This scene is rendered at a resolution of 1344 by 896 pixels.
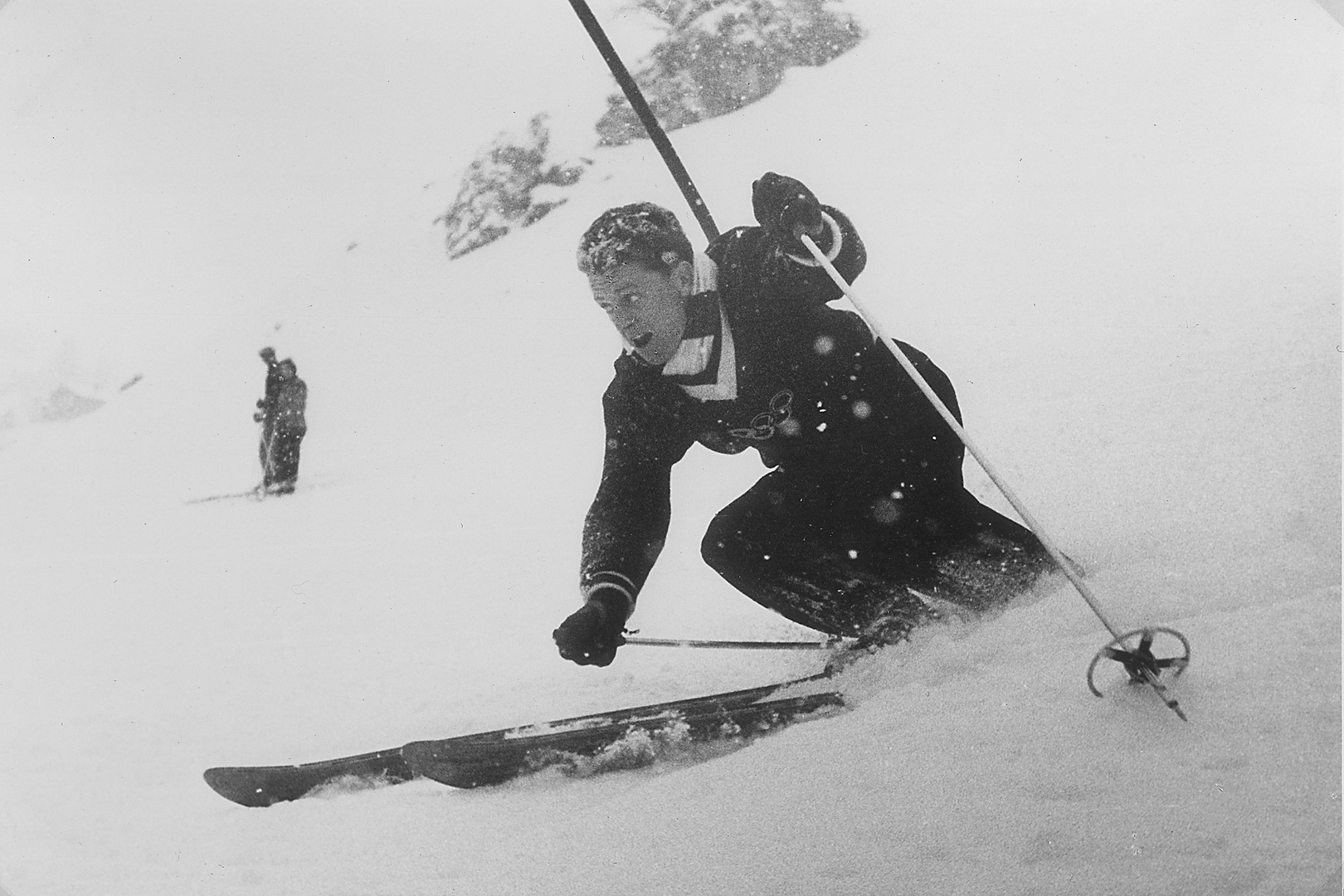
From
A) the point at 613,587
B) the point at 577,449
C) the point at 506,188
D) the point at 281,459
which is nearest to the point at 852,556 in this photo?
the point at 613,587

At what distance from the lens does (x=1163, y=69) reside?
1.76 meters

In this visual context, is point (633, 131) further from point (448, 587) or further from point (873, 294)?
point (448, 587)

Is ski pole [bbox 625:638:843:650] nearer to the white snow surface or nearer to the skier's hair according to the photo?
the white snow surface

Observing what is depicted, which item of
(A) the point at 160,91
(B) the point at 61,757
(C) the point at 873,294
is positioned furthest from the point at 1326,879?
(A) the point at 160,91

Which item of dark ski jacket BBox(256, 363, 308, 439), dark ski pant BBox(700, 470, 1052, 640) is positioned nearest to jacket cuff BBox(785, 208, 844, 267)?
dark ski pant BBox(700, 470, 1052, 640)

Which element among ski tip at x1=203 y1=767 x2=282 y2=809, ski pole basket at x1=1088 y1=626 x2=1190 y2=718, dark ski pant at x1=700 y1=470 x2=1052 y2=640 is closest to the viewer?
ski pole basket at x1=1088 y1=626 x2=1190 y2=718

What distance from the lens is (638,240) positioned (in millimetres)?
1713

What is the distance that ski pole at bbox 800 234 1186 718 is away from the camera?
61.2 inches

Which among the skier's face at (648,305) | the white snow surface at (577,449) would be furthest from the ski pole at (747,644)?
the skier's face at (648,305)

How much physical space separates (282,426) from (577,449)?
619mm

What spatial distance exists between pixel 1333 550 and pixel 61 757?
248 cm

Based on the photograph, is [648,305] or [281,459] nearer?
[648,305]

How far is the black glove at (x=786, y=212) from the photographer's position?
1647 mm

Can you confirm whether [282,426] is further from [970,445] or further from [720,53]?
[970,445]
